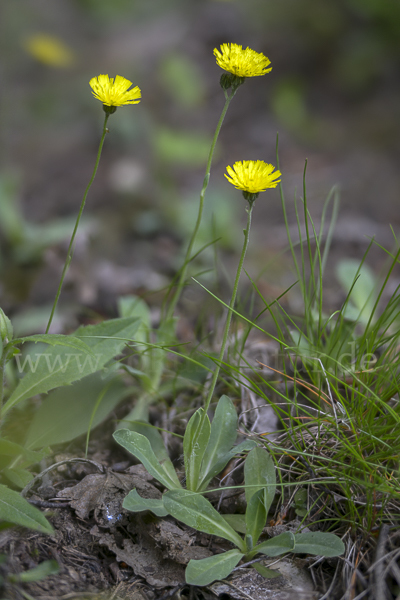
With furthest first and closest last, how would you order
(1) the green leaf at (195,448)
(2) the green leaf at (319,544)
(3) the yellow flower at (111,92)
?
(1) the green leaf at (195,448), (3) the yellow flower at (111,92), (2) the green leaf at (319,544)

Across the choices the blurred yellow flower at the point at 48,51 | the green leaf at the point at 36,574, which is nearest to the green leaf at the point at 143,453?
the green leaf at the point at 36,574

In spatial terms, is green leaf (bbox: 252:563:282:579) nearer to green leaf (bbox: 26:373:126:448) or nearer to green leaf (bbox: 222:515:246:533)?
green leaf (bbox: 222:515:246:533)

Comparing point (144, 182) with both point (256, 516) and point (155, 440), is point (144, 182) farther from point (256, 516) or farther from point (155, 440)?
point (256, 516)

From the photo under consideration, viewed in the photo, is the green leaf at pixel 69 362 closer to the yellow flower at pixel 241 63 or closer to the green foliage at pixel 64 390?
the green foliage at pixel 64 390

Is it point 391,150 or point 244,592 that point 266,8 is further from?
point 244,592

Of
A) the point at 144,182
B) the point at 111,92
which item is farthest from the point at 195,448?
the point at 144,182

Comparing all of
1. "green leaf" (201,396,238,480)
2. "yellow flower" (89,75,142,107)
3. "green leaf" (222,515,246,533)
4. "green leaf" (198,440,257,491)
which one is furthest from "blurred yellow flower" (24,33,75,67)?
"green leaf" (222,515,246,533)
